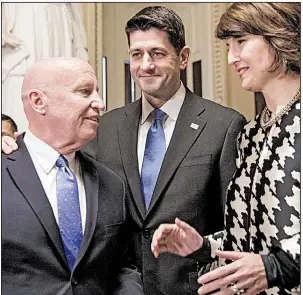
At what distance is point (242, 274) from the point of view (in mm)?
854

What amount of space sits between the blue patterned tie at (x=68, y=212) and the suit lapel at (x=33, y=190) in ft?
0.04

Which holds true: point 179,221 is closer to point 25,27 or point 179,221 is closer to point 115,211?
point 115,211

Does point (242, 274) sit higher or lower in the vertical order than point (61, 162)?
lower

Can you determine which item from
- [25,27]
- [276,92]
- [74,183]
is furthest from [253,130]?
[25,27]

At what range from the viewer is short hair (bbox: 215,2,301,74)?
0.90 meters

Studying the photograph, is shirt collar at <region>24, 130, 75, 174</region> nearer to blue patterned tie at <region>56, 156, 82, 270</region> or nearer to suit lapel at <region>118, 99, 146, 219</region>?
blue patterned tie at <region>56, 156, 82, 270</region>

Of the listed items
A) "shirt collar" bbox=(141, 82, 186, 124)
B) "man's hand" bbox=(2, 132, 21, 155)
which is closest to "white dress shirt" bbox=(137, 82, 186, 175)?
"shirt collar" bbox=(141, 82, 186, 124)

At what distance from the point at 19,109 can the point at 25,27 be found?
0.16 m

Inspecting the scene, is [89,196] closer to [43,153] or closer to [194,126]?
[43,153]

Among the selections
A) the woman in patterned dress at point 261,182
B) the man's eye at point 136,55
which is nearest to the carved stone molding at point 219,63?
the woman in patterned dress at point 261,182

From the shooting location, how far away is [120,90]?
98cm

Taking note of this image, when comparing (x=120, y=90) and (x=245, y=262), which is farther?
(x=120, y=90)

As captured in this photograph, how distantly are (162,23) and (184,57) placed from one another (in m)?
0.07

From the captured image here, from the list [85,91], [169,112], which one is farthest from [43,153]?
[169,112]
